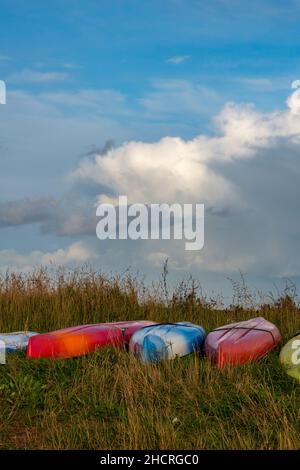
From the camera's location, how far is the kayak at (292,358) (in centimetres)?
670

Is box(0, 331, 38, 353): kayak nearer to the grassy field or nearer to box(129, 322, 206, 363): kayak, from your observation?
the grassy field

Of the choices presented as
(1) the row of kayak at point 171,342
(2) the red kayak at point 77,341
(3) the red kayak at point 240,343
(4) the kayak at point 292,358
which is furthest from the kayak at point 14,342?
(4) the kayak at point 292,358

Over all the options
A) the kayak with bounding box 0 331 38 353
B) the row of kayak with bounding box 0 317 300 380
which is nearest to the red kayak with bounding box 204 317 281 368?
the row of kayak with bounding box 0 317 300 380

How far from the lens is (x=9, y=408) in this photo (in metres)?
6.08

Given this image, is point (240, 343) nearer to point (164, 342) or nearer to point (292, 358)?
point (292, 358)

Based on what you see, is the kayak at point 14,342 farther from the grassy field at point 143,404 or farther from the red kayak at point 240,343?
the red kayak at point 240,343

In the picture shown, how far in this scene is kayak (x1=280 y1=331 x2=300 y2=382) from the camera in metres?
6.70

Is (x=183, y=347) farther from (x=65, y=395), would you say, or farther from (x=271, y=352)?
(x=65, y=395)

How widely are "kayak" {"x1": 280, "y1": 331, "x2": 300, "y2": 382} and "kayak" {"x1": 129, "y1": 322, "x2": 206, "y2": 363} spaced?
1.04 meters

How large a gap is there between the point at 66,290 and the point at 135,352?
5288 millimetres

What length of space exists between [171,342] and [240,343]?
0.79m

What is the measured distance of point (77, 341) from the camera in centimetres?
802

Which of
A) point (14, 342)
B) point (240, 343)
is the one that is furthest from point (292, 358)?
point (14, 342)

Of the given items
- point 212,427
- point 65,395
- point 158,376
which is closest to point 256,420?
point 212,427
